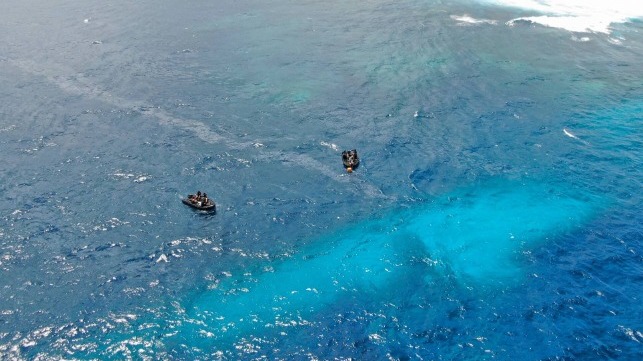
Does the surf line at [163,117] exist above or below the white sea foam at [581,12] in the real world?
below

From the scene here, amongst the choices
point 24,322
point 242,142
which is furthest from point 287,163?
point 24,322

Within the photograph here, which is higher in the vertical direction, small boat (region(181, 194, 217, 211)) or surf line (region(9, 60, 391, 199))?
surf line (region(9, 60, 391, 199))

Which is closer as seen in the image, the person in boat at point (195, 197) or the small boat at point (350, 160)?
the person in boat at point (195, 197)

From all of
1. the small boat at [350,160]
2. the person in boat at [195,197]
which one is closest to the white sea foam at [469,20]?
the small boat at [350,160]

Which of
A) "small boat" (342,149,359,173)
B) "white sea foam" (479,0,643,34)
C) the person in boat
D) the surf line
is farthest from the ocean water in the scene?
"white sea foam" (479,0,643,34)

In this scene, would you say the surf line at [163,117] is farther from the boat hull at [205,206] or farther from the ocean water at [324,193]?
the boat hull at [205,206]

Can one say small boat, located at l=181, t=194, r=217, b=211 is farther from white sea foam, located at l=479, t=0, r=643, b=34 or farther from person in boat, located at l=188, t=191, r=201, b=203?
white sea foam, located at l=479, t=0, r=643, b=34

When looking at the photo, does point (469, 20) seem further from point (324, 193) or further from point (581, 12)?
point (324, 193)
